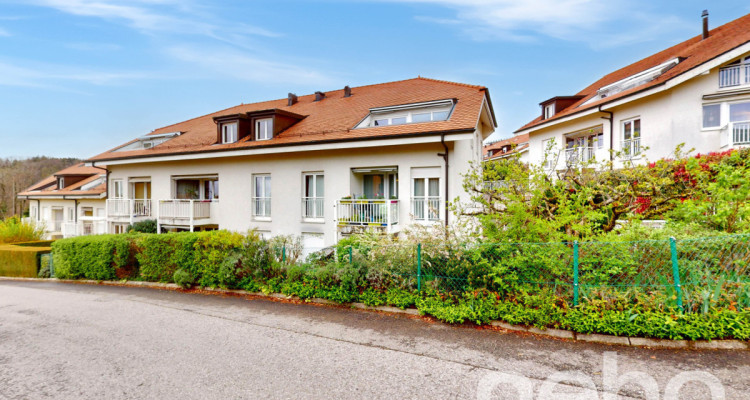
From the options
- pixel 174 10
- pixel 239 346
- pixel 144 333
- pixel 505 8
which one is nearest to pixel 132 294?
pixel 144 333

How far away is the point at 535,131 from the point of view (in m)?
22.0

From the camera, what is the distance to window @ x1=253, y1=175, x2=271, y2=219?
15.2 m

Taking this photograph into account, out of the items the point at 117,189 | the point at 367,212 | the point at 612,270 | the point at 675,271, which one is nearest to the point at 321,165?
the point at 367,212

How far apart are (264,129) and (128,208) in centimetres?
820

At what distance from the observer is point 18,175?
144ft

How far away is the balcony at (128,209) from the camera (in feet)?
57.5

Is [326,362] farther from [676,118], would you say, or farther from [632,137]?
[632,137]

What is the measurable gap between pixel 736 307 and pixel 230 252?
9.69 m

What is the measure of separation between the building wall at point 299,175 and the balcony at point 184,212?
1.08 ft

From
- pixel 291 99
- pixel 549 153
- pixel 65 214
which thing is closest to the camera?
pixel 549 153

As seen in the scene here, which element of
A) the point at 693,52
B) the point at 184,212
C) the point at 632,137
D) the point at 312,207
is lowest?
the point at 184,212

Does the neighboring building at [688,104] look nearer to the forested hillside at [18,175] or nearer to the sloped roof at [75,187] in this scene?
the sloped roof at [75,187]

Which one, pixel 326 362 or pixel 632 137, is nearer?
pixel 326 362

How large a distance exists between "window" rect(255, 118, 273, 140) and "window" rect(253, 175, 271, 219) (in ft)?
5.90
